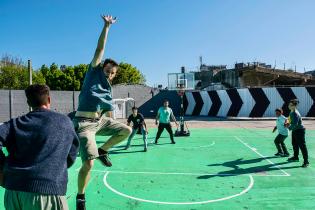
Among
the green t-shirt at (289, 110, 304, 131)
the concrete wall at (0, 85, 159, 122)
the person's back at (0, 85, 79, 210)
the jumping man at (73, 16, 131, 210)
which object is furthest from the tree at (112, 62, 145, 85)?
the person's back at (0, 85, 79, 210)

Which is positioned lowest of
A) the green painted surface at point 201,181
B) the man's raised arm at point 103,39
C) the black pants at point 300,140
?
the green painted surface at point 201,181

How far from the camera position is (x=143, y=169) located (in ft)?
31.7

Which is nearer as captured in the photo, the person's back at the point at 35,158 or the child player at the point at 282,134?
the person's back at the point at 35,158

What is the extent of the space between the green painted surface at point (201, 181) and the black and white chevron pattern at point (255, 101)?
55.3ft

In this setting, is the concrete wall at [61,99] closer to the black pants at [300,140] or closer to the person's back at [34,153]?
the black pants at [300,140]

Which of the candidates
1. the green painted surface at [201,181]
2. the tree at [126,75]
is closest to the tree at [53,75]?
the tree at [126,75]

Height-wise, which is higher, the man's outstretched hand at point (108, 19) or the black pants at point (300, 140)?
the man's outstretched hand at point (108, 19)

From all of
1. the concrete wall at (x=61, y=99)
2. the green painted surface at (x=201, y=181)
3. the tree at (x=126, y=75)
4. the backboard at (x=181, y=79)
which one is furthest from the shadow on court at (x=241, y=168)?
the tree at (x=126, y=75)

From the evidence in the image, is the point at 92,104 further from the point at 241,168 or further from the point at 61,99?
the point at 61,99

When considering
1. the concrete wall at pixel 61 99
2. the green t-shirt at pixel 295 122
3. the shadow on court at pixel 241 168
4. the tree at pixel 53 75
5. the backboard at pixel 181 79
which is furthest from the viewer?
the tree at pixel 53 75

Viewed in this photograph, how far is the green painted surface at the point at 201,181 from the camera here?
652 centimetres

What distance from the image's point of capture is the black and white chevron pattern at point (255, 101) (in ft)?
93.7

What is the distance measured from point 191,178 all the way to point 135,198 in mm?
2129

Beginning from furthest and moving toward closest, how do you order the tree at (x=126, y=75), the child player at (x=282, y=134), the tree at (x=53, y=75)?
the tree at (x=126, y=75) → the tree at (x=53, y=75) → the child player at (x=282, y=134)
